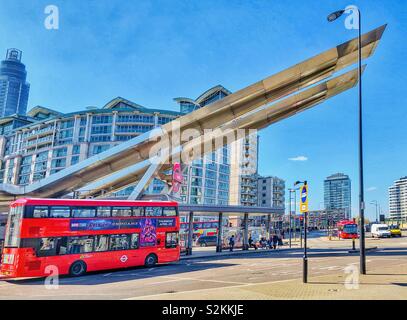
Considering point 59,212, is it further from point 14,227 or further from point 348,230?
point 348,230

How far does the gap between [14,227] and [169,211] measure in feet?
31.2

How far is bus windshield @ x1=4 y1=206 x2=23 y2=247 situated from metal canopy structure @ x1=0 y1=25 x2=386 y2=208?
12.3 meters

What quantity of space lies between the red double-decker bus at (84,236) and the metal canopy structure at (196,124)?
838 centimetres

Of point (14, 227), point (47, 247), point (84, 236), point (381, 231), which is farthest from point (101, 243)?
point (381, 231)

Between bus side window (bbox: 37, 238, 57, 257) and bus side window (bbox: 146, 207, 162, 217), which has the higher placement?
bus side window (bbox: 146, 207, 162, 217)

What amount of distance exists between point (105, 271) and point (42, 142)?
83528 millimetres

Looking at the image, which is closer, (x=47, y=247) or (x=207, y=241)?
(x=47, y=247)

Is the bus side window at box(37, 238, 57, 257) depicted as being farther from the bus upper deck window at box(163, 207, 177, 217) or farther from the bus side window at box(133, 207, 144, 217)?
the bus upper deck window at box(163, 207, 177, 217)

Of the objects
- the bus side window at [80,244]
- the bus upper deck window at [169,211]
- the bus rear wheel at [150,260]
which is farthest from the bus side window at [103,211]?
the bus upper deck window at [169,211]

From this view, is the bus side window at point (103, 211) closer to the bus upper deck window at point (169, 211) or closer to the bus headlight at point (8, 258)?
the bus upper deck window at point (169, 211)

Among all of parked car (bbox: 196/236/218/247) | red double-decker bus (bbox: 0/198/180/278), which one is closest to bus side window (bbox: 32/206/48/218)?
red double-decker bus (bbox: 0/198/180/278)

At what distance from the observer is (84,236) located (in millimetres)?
18953

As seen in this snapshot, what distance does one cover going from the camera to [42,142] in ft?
309

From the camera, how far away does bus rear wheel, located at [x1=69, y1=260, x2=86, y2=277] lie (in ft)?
60.1
